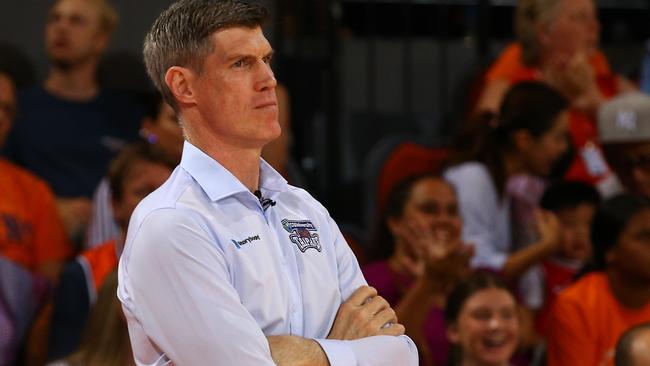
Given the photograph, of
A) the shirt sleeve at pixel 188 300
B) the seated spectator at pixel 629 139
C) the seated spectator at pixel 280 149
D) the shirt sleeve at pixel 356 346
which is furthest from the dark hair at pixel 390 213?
the shirt sleeve at pixel 188 300

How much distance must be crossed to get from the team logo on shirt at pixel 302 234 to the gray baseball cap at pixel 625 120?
3.16 metres

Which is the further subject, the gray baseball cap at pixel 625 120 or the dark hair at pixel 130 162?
the gray baseball cap at pixel 625 120

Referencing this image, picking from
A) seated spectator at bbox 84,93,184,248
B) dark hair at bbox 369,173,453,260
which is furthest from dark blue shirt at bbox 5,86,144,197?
dark hair at bbox 369,173,453,260

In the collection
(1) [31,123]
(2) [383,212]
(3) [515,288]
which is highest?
(1) [31,123]

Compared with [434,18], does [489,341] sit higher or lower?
lower

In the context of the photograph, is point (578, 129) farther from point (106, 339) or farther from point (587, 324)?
point (106, 339)

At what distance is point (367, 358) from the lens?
227cm

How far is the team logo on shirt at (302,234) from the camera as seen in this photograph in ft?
7.64

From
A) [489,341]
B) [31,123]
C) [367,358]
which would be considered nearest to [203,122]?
[367,358]

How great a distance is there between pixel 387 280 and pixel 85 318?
1115 millimetres

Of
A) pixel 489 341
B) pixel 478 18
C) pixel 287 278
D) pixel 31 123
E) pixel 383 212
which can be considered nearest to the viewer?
pixel 287 278

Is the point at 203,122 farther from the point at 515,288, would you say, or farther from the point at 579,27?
the point at 579,27

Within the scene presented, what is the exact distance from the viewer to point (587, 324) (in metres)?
4.32

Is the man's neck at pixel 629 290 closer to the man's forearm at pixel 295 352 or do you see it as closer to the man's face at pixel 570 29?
the man's face at pixel 570 29
